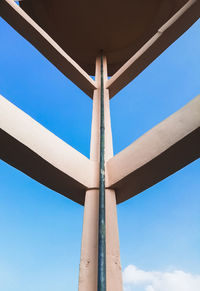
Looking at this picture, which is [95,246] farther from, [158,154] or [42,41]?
[42,41]

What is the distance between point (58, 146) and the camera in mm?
2273

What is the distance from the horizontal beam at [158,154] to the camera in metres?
1.95

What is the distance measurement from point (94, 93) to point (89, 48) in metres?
1.67

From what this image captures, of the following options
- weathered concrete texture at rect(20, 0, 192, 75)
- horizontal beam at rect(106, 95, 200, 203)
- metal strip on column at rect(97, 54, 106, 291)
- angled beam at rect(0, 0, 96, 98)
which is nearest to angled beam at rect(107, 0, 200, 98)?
angled beam at rect(0, 0, 96, 98)

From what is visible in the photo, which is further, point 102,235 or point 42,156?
point 42,156

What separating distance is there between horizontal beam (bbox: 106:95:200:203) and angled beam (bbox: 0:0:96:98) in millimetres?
1864

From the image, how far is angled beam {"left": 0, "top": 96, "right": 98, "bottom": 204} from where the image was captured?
193 cm

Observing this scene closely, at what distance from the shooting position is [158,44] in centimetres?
367

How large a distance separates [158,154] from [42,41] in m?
2.74

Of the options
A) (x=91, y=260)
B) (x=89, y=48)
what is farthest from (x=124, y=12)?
(x=91, y=260)

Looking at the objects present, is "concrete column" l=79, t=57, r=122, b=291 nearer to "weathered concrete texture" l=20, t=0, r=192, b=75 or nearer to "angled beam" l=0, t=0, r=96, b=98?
"angled beam" l=0, t=0, r=96, b=98

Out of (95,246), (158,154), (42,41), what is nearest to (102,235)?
(95,246)

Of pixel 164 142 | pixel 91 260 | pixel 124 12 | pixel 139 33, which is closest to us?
pixel 91 260

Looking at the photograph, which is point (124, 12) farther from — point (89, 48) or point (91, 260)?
point (91, 260)
